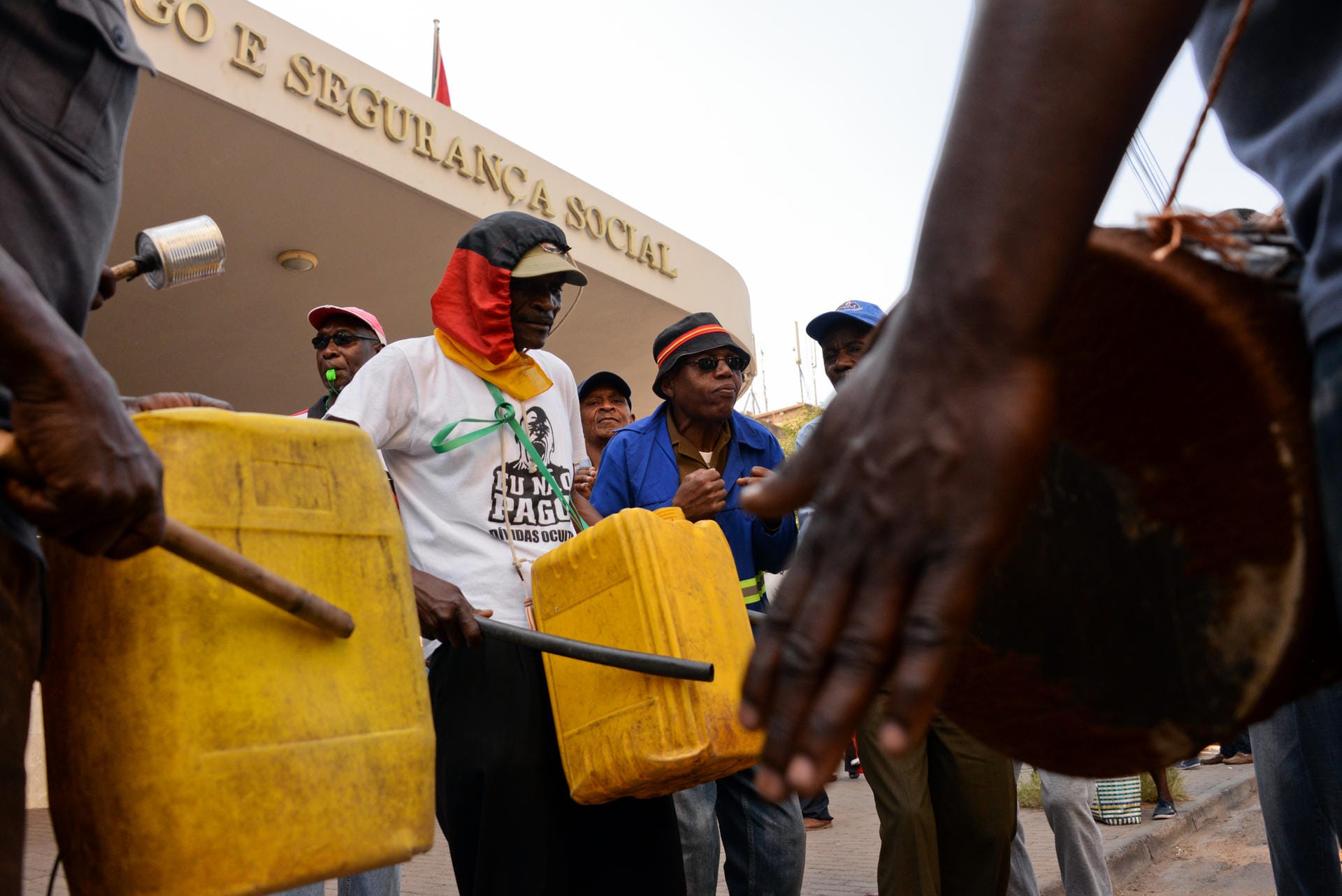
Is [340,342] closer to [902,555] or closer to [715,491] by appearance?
[715,491]

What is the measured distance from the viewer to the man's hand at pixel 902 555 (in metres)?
0.74

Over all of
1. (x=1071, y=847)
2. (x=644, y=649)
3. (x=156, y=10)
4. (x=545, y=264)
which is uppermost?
(x=156, y=10)

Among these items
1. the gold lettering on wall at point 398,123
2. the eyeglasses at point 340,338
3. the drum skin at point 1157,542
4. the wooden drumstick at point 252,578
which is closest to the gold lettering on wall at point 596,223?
the gold lettering on wall at point 398,123

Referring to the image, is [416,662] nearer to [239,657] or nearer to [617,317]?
[239,657]

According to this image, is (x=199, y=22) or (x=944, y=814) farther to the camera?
(x=199, y=22)

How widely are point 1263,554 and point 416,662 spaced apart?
1.39 m

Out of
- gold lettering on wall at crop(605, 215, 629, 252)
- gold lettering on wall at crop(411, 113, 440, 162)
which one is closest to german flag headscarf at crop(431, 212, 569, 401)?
gold lettering on wall at crop(411, 113, 440, 162)

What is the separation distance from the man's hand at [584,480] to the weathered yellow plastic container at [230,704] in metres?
1.72

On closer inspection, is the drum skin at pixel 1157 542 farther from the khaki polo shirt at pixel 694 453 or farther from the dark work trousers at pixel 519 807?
the khaki polo shirt at pixel 694 453

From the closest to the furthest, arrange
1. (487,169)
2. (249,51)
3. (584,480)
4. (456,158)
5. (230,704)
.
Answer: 1. (230,704)
2. (584,480)
3. (249,51)
4. (456,158)
5. (487,169)

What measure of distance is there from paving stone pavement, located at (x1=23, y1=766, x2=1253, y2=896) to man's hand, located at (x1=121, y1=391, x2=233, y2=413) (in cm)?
279

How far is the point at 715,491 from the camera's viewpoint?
3.80 m

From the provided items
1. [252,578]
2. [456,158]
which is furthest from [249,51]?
[252,578]

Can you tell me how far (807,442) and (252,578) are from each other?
3.17 ft
